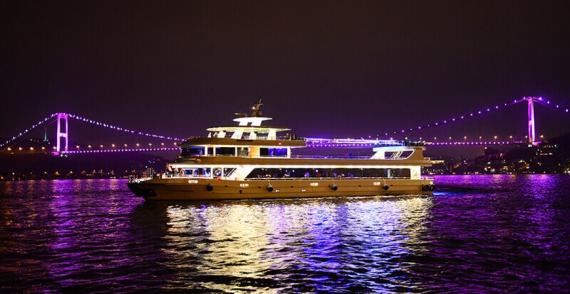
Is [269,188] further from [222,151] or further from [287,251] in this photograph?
[287,251]

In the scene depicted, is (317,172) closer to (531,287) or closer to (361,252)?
(361,252)

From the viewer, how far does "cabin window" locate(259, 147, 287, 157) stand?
44.7 m

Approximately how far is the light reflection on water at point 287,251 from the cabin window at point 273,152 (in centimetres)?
911

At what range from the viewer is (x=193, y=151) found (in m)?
42.9

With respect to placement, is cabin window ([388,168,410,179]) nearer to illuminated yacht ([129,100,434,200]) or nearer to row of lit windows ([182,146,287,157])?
illuminated yacht ([129,100,434,200])

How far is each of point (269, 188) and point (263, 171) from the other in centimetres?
139

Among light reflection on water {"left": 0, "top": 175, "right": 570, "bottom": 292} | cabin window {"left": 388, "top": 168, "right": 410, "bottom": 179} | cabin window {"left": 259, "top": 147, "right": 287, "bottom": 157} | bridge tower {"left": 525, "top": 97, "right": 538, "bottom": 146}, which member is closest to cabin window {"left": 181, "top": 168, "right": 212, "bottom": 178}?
cabin window {"left": 259, "top": 147, "right": 287, "bottom": 157}

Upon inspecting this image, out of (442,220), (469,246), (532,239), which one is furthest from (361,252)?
(442,220)

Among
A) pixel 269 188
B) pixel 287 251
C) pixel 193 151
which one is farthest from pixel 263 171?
pixel 287 251

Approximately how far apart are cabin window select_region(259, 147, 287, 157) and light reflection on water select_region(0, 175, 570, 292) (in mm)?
9110

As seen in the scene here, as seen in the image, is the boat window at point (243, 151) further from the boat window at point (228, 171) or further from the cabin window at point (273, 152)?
the boat window at point (228, 171)

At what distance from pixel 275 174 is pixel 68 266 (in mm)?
27682

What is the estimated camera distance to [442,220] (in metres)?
31.5

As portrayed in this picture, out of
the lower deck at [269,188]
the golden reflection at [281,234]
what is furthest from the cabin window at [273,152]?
the golden reflection at [281,234]
